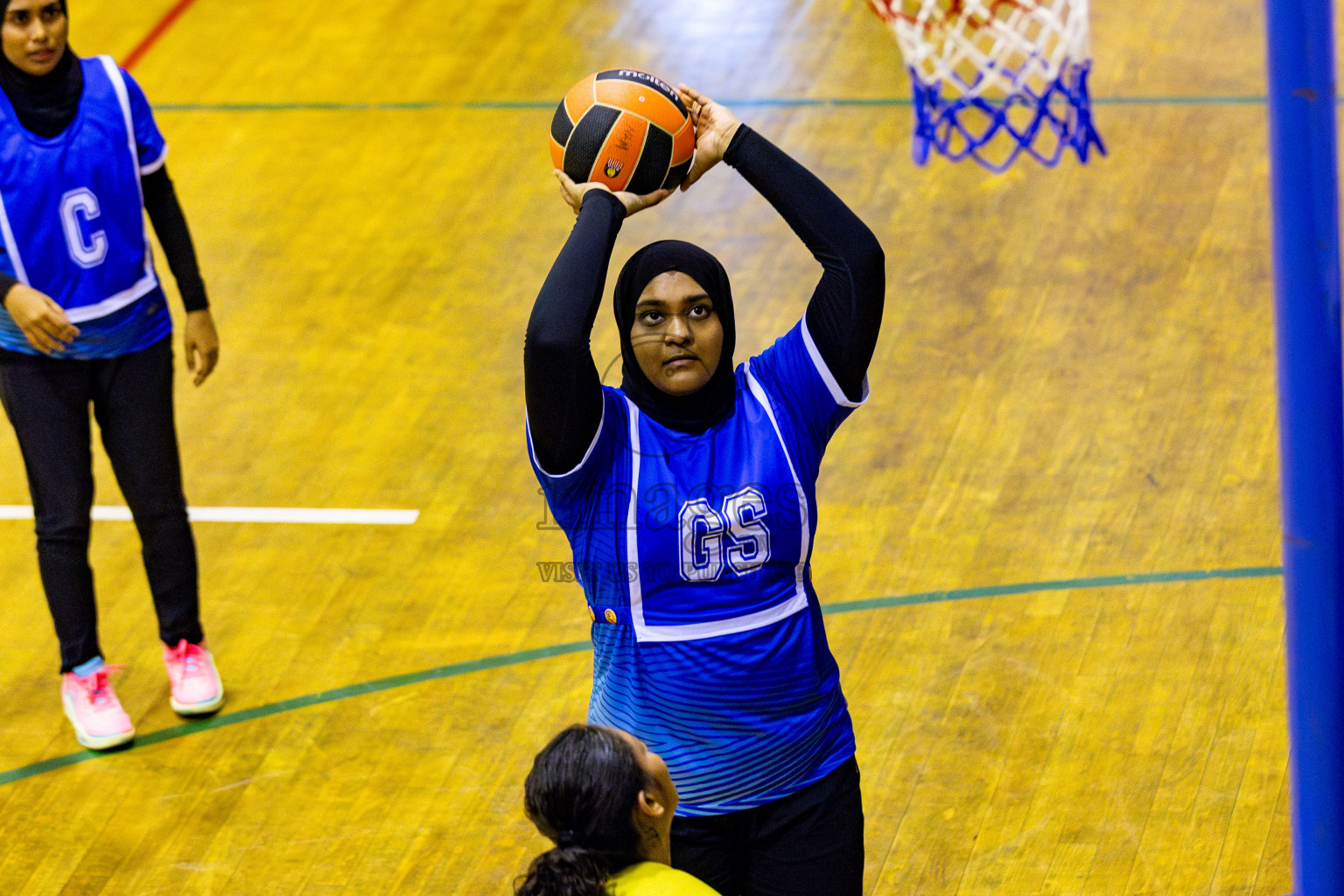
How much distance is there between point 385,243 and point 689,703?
15.1ft

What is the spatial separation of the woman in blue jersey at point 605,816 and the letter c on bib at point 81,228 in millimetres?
2356

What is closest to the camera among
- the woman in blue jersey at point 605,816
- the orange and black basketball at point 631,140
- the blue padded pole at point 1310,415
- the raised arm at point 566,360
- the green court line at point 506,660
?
the woman in blue jersey at point 605,816

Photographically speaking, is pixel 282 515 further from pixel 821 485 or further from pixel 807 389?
pixel 807 389

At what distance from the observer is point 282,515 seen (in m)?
5.48

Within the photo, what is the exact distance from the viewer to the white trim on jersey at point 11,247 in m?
4.14

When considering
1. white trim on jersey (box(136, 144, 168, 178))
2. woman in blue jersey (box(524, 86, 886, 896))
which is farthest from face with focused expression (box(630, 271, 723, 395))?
white trim on jersey (box(136, 144, 168, 178))

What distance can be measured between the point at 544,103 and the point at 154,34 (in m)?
2.47

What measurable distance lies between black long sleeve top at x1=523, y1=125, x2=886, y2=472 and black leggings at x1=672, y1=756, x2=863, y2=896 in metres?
0.67

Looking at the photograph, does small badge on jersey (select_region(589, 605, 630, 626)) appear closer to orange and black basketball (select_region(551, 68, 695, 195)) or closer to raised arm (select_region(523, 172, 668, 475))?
raised arm (select_region(523, 172, 668, 475))

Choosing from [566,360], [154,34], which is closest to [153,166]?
[566,360]

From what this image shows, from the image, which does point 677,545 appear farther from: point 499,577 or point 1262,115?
point 1262,115

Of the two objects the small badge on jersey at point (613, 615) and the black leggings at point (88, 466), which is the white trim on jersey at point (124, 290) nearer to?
the black leggings at point (88, 466)

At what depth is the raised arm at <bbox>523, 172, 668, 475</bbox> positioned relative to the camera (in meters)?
2.74

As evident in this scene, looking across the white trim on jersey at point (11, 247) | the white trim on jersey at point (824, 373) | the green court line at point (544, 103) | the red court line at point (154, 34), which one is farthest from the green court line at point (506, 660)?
the red court line at point (154, 34)
